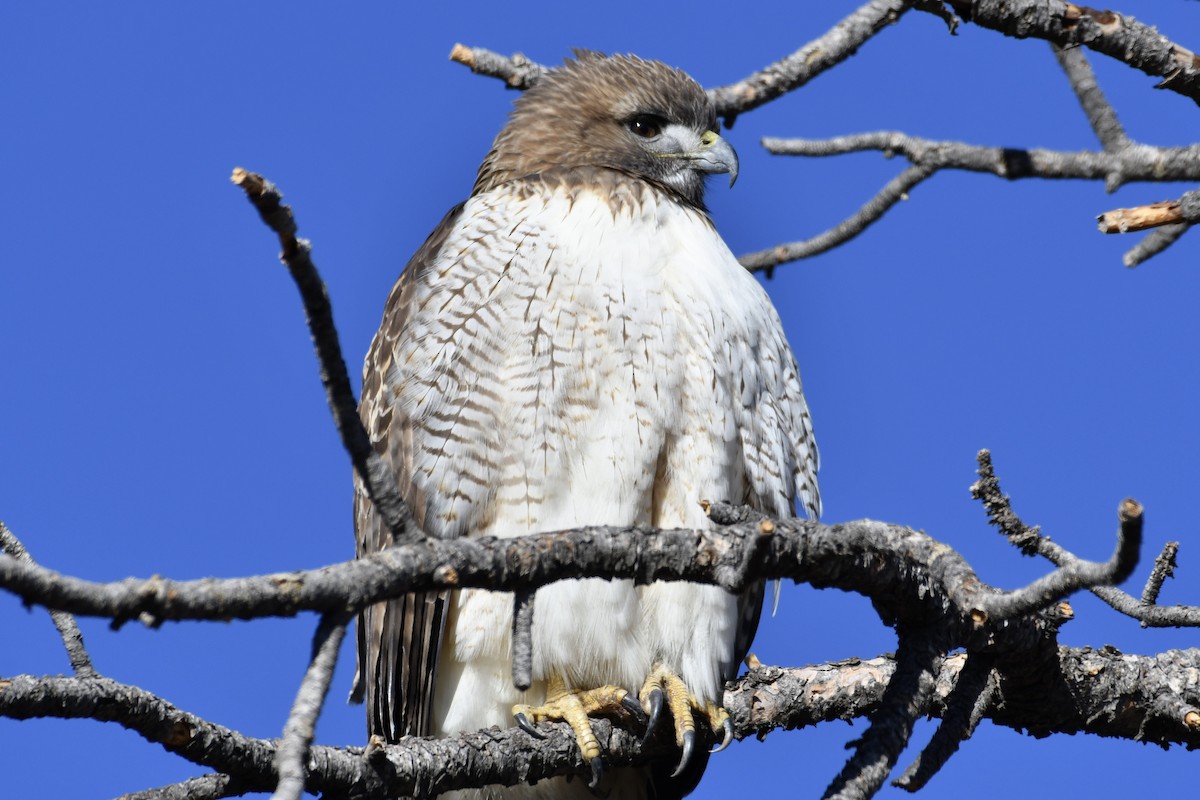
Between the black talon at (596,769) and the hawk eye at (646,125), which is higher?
the hawk eye at (646,125)

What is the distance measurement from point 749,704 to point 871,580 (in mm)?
1395

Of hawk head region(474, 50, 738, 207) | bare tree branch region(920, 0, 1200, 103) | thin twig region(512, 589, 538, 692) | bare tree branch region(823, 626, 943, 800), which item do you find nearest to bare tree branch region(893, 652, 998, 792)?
bare tree branch region(823, 626, 943, 800)

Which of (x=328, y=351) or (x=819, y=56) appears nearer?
(x=328, y=351)

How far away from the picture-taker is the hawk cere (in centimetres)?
405

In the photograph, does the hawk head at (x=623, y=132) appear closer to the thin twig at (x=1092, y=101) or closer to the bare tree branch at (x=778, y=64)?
the bare tree branch at (x=778, y=64)

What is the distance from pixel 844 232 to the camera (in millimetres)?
4168

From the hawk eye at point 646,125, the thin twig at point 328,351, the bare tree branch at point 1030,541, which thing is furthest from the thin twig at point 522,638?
the hawk eye at point 646,125

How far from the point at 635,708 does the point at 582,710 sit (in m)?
0.18

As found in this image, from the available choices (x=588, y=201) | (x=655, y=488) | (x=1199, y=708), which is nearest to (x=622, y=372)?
(x=655, y=488)

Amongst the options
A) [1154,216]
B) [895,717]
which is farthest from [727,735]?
[1154,216]

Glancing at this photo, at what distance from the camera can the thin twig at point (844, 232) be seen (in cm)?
382

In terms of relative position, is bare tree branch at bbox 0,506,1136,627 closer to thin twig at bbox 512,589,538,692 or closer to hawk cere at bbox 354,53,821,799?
thin twig at bbox 512,589,538,692

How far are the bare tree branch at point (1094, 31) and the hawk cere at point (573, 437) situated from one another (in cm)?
168

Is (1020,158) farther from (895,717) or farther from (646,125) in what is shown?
(646,125)
